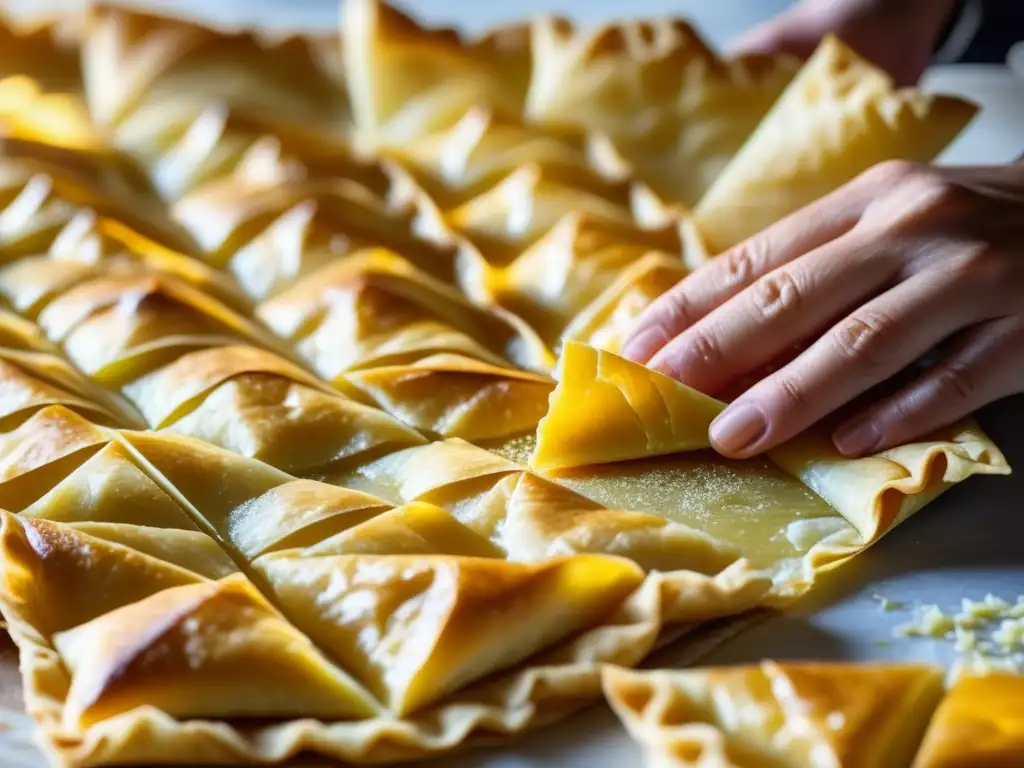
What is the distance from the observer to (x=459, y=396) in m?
1.62

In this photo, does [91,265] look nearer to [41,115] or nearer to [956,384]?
[41,115]

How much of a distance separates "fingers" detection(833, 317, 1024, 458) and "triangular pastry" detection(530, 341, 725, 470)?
0.68 feet

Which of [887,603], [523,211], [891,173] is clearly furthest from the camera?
[523,211]

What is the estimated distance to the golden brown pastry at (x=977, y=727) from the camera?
0.97 m

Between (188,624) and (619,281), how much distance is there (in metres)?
1.00

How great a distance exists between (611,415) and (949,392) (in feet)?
1.47

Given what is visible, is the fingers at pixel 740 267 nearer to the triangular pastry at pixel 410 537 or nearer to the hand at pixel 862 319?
the hand at pixel 862 319

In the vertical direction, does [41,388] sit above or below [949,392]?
above

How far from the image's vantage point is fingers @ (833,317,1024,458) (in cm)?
150

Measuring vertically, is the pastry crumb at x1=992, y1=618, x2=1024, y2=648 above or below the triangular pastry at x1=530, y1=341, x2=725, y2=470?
below

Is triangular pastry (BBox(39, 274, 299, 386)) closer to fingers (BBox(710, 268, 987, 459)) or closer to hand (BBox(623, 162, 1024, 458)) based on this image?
hand (BBox(623, 162, 1024, 458))

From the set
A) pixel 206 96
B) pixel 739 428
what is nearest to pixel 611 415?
pixel 739 428

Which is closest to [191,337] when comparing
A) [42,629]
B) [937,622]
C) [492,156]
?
[42,629]

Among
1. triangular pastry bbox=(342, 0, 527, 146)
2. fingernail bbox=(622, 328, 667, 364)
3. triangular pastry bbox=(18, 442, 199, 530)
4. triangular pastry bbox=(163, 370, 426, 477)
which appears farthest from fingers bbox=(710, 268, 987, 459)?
triangular pastry bbox=(342, 0, 527, 146)
